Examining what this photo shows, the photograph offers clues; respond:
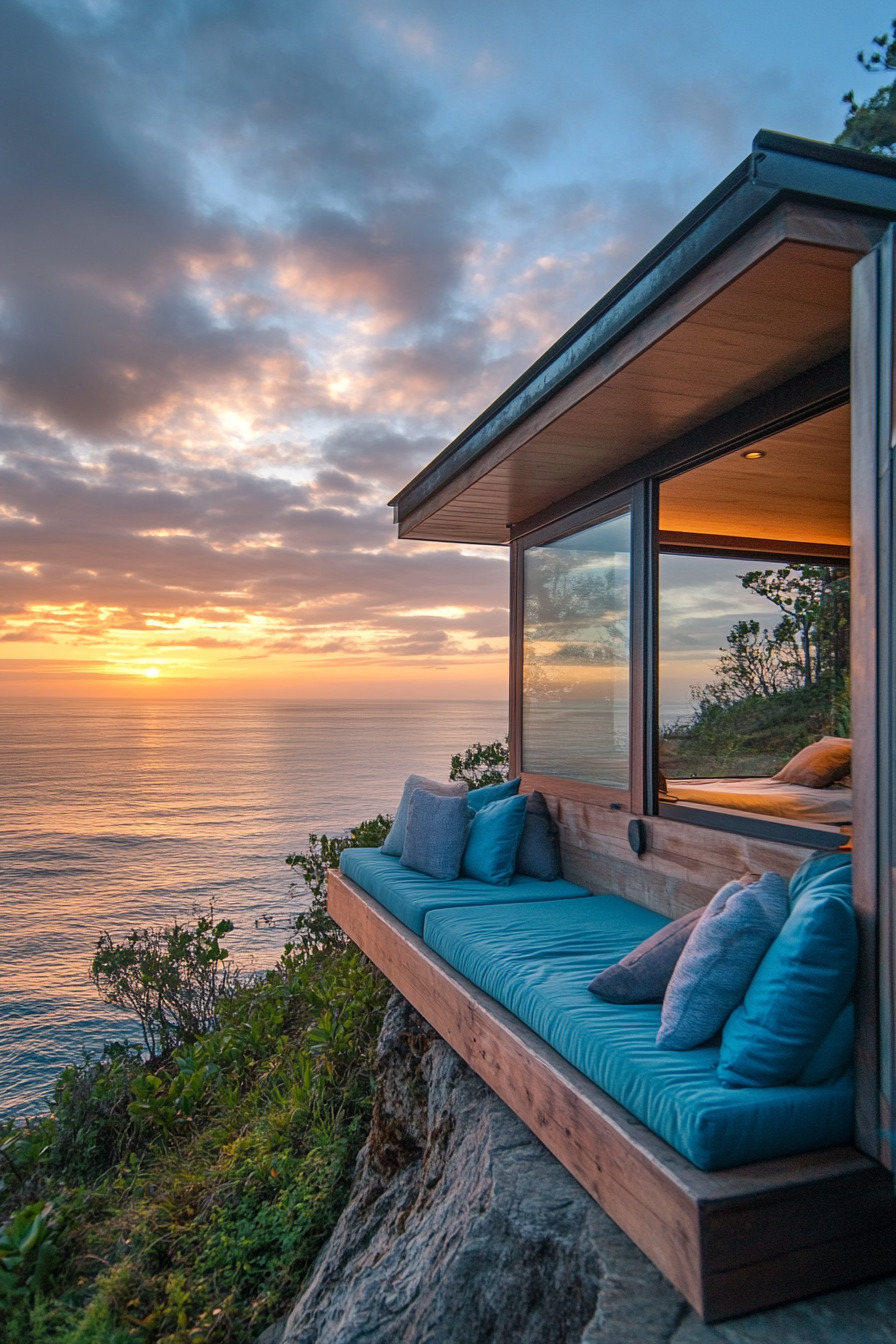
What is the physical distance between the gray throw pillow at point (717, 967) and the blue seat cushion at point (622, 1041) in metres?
0.06

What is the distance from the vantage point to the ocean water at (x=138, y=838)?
8.73 metres

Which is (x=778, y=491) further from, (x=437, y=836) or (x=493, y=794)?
(x=437, y=836)

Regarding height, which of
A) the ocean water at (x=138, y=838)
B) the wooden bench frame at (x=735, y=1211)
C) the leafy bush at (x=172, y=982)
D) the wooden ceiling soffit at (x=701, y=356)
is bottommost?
the ocean water at (x=138, y=838)

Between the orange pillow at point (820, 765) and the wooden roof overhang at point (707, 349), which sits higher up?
the wooden roof overhang at point (707, 349)

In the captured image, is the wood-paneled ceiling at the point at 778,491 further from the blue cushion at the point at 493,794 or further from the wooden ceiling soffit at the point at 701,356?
the blue cushion at the point at 493,794

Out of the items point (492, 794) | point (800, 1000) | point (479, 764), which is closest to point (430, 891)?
point (492, 794)

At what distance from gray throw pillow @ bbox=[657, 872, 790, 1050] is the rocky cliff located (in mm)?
453

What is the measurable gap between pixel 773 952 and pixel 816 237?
1580 mm

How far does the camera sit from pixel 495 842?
4.14 m

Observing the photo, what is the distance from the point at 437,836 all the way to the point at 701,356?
2.59m

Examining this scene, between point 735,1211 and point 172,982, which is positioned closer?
point 735,1211

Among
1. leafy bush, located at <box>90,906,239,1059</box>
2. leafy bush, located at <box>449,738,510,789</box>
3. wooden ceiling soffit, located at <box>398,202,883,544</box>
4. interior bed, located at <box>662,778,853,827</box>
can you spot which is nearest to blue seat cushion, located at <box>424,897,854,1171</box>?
interior bed, located at <box>662,778,853,827</box>

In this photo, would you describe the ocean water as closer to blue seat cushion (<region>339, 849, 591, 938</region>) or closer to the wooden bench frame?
blue seat cushion (<region>339, 849, 591, 938</region>)

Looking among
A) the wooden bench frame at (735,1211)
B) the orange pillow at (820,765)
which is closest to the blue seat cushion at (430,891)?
the orange pillow at (820,765)
